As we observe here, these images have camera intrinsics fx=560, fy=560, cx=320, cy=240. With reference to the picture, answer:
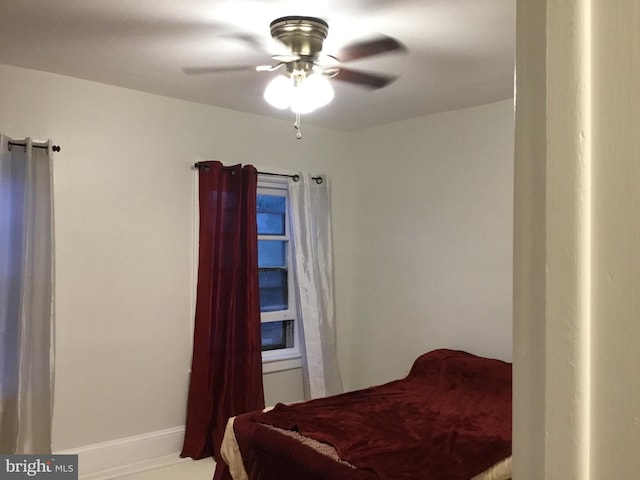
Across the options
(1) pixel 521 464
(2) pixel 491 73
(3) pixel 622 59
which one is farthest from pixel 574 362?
(2) pixel 491 73

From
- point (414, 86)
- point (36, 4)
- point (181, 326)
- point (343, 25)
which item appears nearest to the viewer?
point (36, 4)

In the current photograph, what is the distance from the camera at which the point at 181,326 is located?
375cm

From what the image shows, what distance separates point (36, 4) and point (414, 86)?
2.04 m

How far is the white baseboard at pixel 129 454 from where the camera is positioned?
336cm

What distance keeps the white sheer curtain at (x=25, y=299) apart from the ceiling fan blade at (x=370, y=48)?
1.77 metres

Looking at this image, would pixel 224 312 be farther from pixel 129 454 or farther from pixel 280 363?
pixel 129 454

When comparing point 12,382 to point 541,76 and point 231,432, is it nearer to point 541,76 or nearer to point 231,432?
point 231,432

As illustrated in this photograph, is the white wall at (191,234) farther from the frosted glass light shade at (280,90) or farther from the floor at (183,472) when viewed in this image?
the frosted glass light shade at (280,90)

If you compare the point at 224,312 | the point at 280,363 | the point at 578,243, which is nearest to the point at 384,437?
the point at 224,312

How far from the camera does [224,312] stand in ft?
12.5

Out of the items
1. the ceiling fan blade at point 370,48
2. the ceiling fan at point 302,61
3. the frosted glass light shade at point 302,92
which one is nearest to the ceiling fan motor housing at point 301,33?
the ceiling fan at point 302,61

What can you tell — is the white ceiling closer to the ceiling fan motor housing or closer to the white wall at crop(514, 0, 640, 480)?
the ceiling fan motor housing

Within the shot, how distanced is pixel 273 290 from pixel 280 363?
1.82 feet

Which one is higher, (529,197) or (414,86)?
(414,86)
